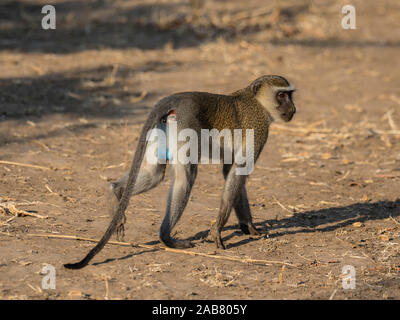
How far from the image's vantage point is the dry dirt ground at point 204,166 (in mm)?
5859

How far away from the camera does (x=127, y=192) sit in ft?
18.9

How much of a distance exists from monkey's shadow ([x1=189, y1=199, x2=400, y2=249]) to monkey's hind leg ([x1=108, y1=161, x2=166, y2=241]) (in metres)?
0.76

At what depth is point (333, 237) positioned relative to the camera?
7.03 meters

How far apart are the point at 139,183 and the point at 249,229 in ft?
4.22

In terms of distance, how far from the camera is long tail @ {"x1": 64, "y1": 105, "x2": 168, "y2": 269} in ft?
18.2

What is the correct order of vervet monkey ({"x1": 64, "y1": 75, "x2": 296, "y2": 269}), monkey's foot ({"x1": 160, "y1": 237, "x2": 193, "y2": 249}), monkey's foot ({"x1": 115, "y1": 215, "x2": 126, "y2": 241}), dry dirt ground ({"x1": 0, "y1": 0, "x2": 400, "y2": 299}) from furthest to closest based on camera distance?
monkey's foot ({"x1": 115, "y1": 215, "x2": 126, "y2": 241})
monkey's foot ({"x1": 160, "y1": 237, "x2": 193, "y2": 249})
vervet monkey ({"x1": 64, "y1": 75, "x2": 296, "y2": 269})
dry dirt ground ({"x1": 0, "y1": 0, "x2": 400, "y2": 299})

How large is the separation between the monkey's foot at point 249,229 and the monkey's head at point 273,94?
3.63 feet

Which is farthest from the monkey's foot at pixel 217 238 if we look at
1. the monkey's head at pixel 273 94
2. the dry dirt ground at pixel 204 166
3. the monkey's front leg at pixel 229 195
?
the monkey's head at pixel 273 94

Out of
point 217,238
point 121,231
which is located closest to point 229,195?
point 217,238

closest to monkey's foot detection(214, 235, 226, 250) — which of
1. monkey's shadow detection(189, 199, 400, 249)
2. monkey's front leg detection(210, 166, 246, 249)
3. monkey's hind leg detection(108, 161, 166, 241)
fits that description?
monkey's front leg detection(210, 166, 246, 249)

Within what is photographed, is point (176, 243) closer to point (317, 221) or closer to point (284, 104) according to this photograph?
point (284, 104)

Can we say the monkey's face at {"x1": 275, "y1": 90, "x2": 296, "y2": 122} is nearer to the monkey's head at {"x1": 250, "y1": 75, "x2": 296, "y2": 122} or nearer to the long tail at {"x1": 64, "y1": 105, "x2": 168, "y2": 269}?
the monkey's head at {"x1": 250, "y1": 75, "x2": 296, "y2": 122}

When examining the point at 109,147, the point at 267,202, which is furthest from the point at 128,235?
the point at 109,147

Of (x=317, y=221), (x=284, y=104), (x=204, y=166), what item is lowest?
(x=317, y=221)
